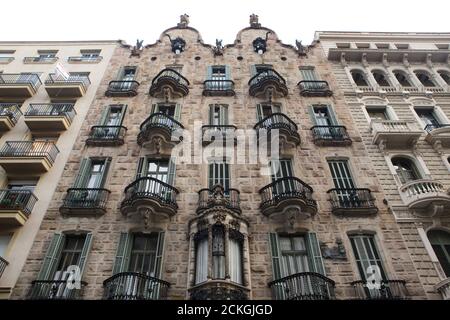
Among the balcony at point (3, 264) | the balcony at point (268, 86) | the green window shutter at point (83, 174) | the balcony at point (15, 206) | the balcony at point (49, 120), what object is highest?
the balcony at point (268, 86)

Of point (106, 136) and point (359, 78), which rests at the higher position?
point (359, 78)

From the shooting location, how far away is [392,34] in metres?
23.9

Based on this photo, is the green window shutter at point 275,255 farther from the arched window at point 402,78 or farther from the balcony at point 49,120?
the arched window at point 402,78

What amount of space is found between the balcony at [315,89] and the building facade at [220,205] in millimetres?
71

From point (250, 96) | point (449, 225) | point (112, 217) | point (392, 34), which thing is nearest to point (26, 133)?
point (112, 217)

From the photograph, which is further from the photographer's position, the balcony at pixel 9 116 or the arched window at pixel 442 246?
the balcony at pixel 9 116

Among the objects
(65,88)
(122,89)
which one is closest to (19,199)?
(65,88)

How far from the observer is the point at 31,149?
1623 centimetres

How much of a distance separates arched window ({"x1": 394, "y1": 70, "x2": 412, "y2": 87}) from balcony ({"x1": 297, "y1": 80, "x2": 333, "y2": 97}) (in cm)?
543

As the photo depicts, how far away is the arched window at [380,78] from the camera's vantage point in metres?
21.4

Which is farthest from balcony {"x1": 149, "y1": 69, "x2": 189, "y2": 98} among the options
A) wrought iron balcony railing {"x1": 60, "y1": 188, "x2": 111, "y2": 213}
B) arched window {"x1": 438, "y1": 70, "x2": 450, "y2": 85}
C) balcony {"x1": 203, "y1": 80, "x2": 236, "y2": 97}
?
arched window {"x1": 438, "y1": 70, "x2": 450, "y2": 85}

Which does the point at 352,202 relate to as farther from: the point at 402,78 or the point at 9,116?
the point at 9,116

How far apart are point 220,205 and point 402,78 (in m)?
16.7

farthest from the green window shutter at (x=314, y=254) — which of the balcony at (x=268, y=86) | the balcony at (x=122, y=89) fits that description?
the balcony at (x=122, y=89)
